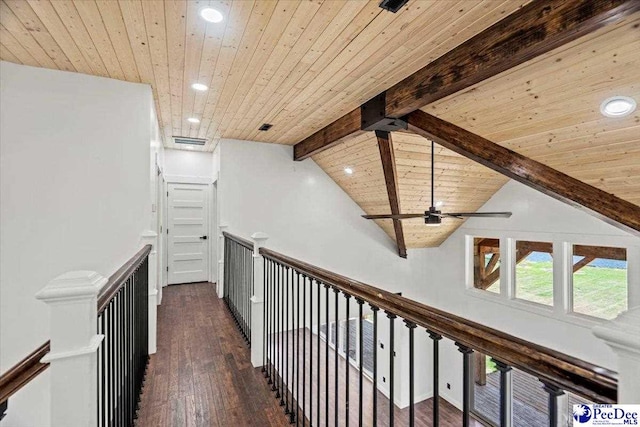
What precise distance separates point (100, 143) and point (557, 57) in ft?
12.9

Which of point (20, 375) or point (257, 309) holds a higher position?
point (20, 375)

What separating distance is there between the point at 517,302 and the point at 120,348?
19.7ft

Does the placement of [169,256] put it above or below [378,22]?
below

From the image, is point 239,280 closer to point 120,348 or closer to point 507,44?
point 120,348

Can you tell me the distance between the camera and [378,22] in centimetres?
217

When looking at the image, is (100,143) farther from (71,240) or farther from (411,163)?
(411,163)

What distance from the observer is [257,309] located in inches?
113

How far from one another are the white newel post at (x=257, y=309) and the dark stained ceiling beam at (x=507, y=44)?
6.29 ft

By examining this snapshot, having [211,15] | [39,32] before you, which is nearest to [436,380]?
[211,15]

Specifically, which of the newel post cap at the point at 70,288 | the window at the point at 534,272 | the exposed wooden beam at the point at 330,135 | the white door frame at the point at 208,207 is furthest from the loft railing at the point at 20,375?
the window at the point at 534,272

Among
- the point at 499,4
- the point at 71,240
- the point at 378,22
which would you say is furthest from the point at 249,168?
the point at 499,4

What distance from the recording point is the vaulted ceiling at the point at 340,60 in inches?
80.8

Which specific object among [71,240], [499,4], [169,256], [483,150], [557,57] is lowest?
[169,256]

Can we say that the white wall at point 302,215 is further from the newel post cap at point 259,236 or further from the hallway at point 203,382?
the newel post cap at point 259,236
